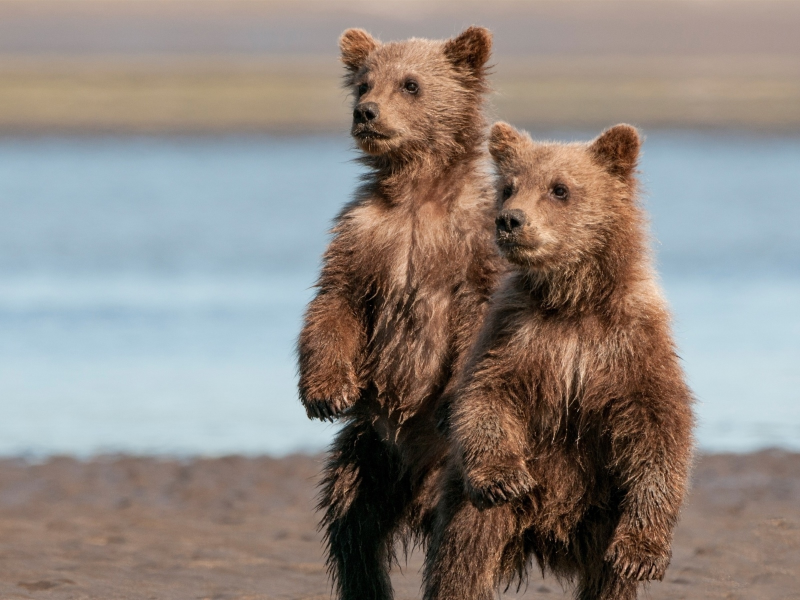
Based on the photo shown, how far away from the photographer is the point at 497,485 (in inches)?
215

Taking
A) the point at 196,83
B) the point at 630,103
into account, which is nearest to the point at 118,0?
the point at 196,83

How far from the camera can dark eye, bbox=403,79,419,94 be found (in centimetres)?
675

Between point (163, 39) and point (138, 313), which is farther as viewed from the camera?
point (163, 39)

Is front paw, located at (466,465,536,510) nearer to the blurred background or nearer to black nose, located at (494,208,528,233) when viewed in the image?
black nose, located at (494,208,528,233)

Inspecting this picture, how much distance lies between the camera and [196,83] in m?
46.8

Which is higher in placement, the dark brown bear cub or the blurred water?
the dark brown bear cub

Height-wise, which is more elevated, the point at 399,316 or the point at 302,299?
the point at 399,316

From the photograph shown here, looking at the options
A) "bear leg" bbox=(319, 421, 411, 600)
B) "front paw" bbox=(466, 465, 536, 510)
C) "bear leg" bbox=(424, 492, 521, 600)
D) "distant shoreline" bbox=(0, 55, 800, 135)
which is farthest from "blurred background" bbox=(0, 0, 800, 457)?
"bear leg" bbox=(319, 421, 411, 600)

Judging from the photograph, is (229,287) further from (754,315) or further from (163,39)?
(163,39)

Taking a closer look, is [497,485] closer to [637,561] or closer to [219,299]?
[637,561]

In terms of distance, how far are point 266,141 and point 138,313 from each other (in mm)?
19261

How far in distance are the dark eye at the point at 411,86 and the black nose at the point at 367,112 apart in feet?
0.86

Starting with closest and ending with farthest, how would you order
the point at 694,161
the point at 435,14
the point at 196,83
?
the point at 694,161
the point at 196,83
the point at 435,14

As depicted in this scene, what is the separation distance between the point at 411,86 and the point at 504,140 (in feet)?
2.95
